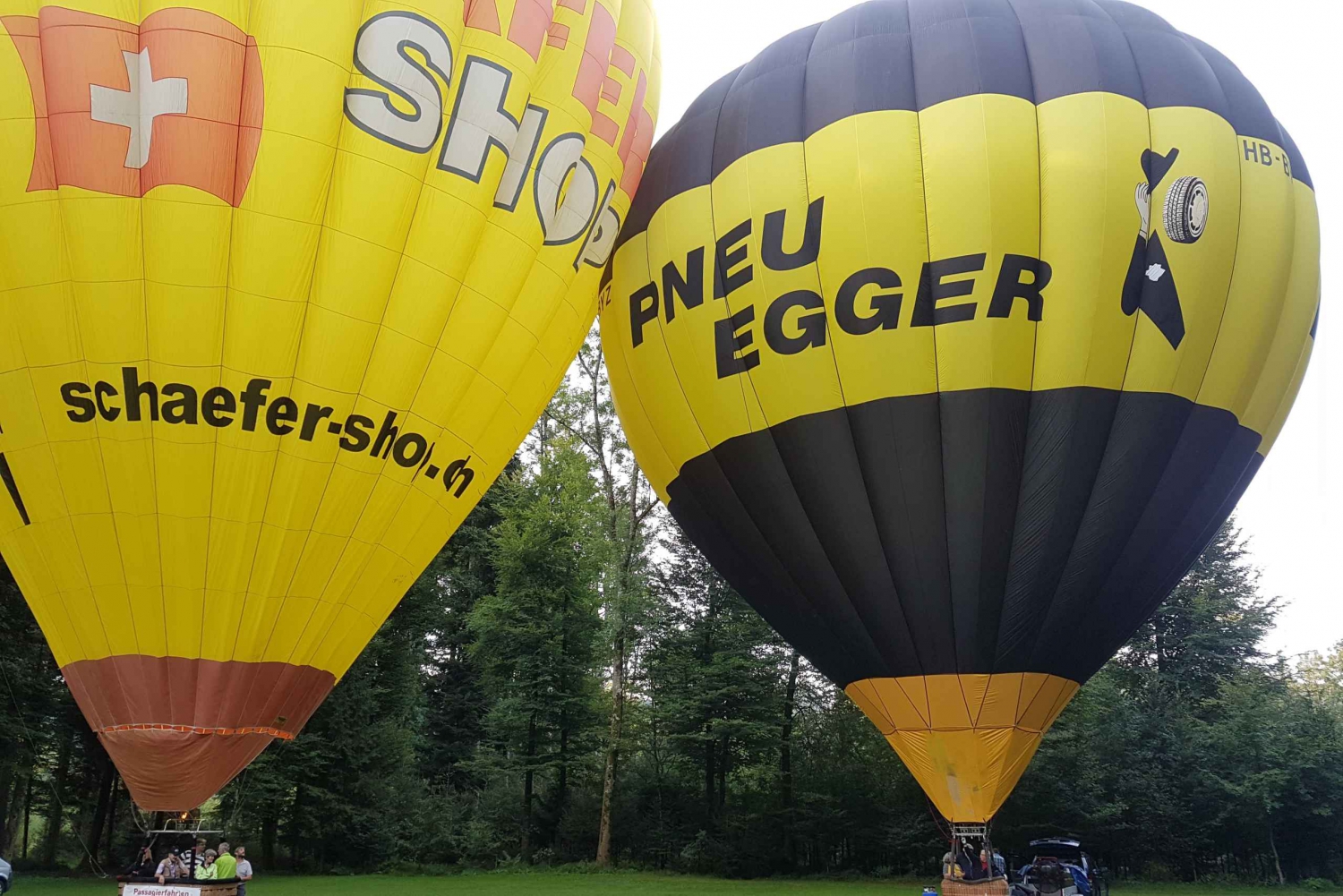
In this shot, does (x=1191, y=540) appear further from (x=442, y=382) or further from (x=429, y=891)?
(x=429, y=891)

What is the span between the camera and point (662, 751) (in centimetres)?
2219

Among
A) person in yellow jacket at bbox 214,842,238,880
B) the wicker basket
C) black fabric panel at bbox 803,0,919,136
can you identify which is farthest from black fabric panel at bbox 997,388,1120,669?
person in yellow jacket at bbox 214,842,238,880

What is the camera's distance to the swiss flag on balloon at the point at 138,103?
5.68 metres

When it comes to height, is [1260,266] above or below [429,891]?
above

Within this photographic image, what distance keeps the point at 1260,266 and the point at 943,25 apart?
2922mm

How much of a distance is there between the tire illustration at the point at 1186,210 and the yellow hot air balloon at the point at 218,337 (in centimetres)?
477

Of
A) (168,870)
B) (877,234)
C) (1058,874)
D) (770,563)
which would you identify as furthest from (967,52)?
(168,870)

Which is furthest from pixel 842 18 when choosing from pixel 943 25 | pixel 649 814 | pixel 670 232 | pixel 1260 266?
pixel 649 814

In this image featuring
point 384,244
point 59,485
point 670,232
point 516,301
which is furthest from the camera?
point 670,232

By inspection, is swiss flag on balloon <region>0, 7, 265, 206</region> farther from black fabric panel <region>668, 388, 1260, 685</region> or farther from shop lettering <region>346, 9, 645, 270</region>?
black fabric panel <region>668, 388, 1260, 685</region>

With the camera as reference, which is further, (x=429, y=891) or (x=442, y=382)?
(x=429, y=891)

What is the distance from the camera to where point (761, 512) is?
8.06m

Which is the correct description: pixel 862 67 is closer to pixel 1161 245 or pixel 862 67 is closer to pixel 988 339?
pixel 988 339

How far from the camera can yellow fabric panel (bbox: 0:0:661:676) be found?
Answer: 571 centimetres
